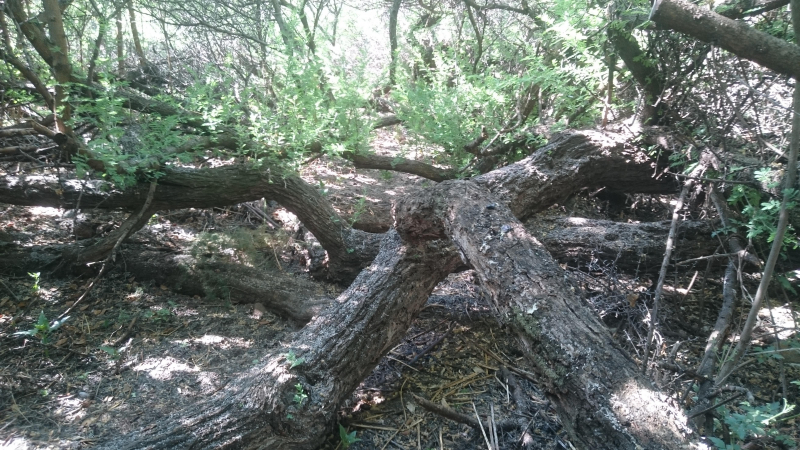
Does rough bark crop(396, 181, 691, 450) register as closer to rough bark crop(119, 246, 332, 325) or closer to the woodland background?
the woodland background

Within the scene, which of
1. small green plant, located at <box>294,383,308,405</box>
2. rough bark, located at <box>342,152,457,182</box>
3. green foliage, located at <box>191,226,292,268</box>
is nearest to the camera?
small green plant, located at <box>294,383,308,405</box>

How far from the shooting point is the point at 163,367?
3129mm

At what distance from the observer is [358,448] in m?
2.46

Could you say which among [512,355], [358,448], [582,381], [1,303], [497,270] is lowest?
[358,448]

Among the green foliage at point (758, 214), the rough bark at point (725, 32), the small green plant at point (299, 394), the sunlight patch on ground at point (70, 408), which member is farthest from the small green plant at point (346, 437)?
the rough bark at point (725, 32)

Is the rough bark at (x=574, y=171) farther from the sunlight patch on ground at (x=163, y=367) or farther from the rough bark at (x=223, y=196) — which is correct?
the sunlight patch on ground at (x=163, y=367)

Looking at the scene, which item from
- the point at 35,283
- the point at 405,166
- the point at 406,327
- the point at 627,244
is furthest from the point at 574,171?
the point at 35,283

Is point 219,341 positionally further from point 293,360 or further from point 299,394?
point 299,394

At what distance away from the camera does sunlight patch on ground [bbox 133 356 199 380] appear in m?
3.06

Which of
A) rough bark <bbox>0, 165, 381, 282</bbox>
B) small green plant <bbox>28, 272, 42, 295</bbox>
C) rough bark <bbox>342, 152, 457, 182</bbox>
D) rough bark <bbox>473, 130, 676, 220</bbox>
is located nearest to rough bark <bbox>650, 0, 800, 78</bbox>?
rough bark <bbox>473, 130, 676, 220</bbox>

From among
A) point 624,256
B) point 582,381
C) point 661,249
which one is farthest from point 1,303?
point 661,249

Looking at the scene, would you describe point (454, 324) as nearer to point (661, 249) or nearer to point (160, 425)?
point (661, 249)

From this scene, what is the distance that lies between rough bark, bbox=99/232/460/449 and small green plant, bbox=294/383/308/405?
0.01 metres

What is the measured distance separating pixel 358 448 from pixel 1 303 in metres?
3.05
